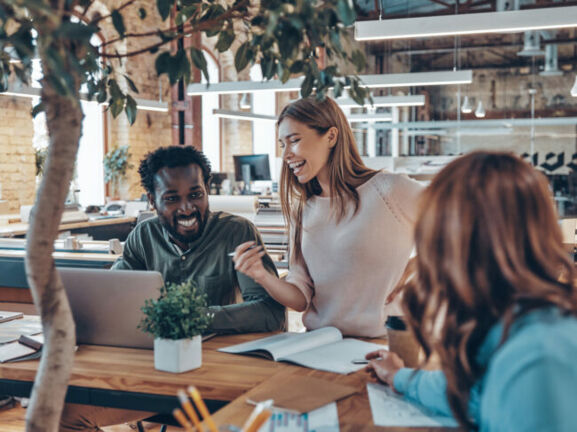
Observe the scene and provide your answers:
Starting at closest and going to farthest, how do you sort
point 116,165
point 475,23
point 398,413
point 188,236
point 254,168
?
1. point 398,413
2. point 188,236
3. point 475,23
4. point 116,165
5. point 254,168

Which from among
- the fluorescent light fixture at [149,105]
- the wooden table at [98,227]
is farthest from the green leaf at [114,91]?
the fluorescent light fixture at [149,105]

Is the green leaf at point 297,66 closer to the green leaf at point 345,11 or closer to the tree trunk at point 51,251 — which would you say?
the green leaf at point 345,11

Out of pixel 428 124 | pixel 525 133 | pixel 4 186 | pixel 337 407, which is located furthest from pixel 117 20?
pixel 525 133

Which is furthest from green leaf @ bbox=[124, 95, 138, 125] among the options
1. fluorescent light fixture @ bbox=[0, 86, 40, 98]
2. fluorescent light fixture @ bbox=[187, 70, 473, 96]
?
fluorescent light fixture @ bbox=[187, 70, 473, 96]

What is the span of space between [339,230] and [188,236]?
55 cm

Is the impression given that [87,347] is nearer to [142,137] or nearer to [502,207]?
[502,207]

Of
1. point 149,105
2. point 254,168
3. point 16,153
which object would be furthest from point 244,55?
point 254,168

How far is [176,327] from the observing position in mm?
1429

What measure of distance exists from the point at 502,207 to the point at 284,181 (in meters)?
1.19

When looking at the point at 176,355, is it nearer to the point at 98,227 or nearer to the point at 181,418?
the point at 181,418

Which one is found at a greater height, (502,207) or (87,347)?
(502,207)

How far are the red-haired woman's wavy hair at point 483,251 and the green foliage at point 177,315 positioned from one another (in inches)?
26.6

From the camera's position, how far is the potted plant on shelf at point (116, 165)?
9.95m

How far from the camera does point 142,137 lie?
428 inches
